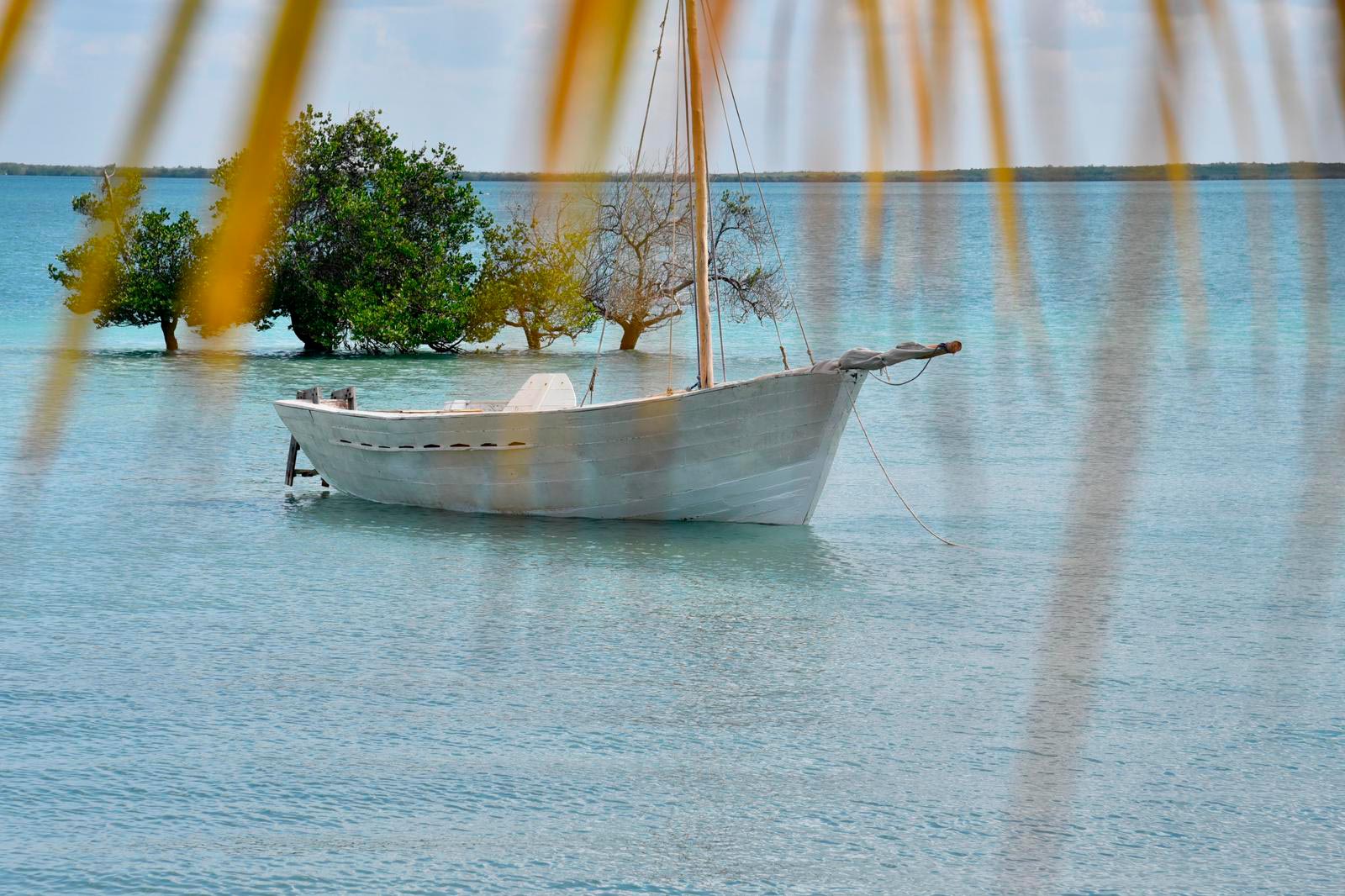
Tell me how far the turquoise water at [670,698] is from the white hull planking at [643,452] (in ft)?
1.35

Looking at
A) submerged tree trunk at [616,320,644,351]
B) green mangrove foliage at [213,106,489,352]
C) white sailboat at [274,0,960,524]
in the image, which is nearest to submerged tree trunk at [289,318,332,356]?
green mangrove foliage at [213,106,489,352]

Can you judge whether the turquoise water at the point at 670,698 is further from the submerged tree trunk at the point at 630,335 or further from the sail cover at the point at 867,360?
the submerged tree trunk at the point at 630,335

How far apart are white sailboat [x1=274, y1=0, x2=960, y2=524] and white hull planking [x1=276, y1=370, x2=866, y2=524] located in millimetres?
15

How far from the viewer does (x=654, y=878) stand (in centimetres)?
915

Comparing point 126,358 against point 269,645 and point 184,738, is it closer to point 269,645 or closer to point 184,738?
point 269,645

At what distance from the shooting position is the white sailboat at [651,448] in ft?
58.4

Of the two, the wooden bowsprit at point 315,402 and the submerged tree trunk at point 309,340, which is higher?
the submerged tree trunk at point 309,340

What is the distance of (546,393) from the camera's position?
777 inches

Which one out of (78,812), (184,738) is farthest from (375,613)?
(78,812)

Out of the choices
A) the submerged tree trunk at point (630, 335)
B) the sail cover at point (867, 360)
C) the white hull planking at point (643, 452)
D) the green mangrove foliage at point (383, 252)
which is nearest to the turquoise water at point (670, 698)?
the white hull planking at point (643, 452)

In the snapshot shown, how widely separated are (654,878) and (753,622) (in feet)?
17.3

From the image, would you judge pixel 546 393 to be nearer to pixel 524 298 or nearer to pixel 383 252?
pixel 383 252

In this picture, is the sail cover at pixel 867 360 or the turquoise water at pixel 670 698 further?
the sail cover at pixel 867 360

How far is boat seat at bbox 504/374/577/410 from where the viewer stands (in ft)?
63.6
